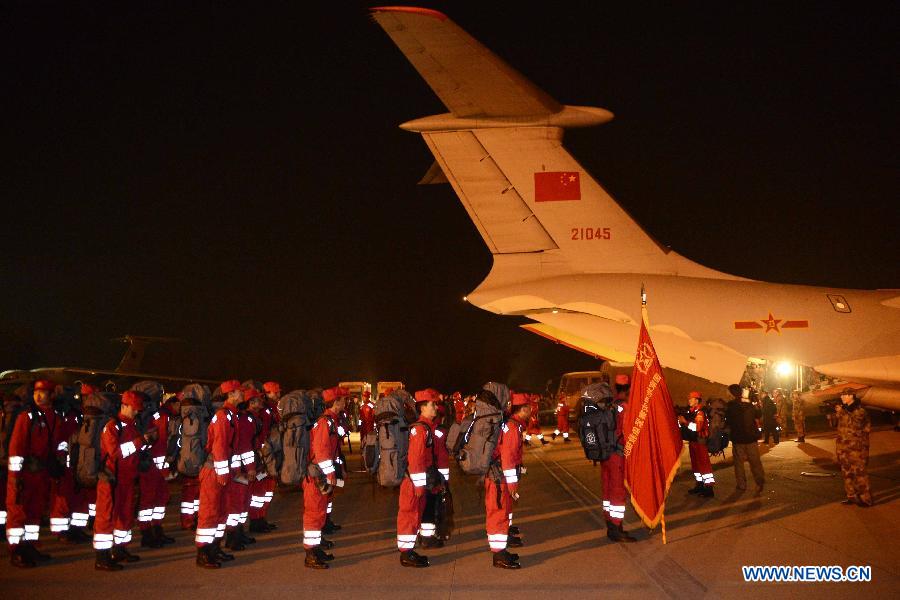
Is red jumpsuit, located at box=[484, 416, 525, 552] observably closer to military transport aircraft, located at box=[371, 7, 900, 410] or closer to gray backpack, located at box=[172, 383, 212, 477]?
gray backpack, located at box=[172, 383, 212, 477]

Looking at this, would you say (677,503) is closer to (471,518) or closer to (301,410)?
(471,518)

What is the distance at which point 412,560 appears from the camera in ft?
22.4

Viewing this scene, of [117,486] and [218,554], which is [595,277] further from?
[117,486]

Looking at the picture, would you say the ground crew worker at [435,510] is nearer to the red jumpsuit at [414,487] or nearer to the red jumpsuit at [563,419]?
the red jumpsuit at [414,487]

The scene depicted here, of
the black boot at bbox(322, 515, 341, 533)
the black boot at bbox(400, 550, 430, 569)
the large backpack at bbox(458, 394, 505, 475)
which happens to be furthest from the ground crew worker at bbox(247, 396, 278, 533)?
the large backpack at bbox(458, 394, 505, 475)

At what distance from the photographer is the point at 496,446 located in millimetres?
6859

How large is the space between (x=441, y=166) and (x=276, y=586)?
244 inches

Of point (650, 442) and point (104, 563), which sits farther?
point (650, 442)

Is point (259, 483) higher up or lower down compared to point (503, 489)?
lower down

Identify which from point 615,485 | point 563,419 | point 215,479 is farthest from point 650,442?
point 563,419

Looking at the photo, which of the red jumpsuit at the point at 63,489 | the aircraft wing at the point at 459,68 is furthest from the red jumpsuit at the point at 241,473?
the aircraft wing at the point at 459,68

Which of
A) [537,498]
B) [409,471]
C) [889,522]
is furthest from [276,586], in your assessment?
[889,522]

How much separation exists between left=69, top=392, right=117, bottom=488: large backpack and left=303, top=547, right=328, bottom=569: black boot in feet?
7.26

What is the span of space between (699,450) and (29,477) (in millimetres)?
8995
